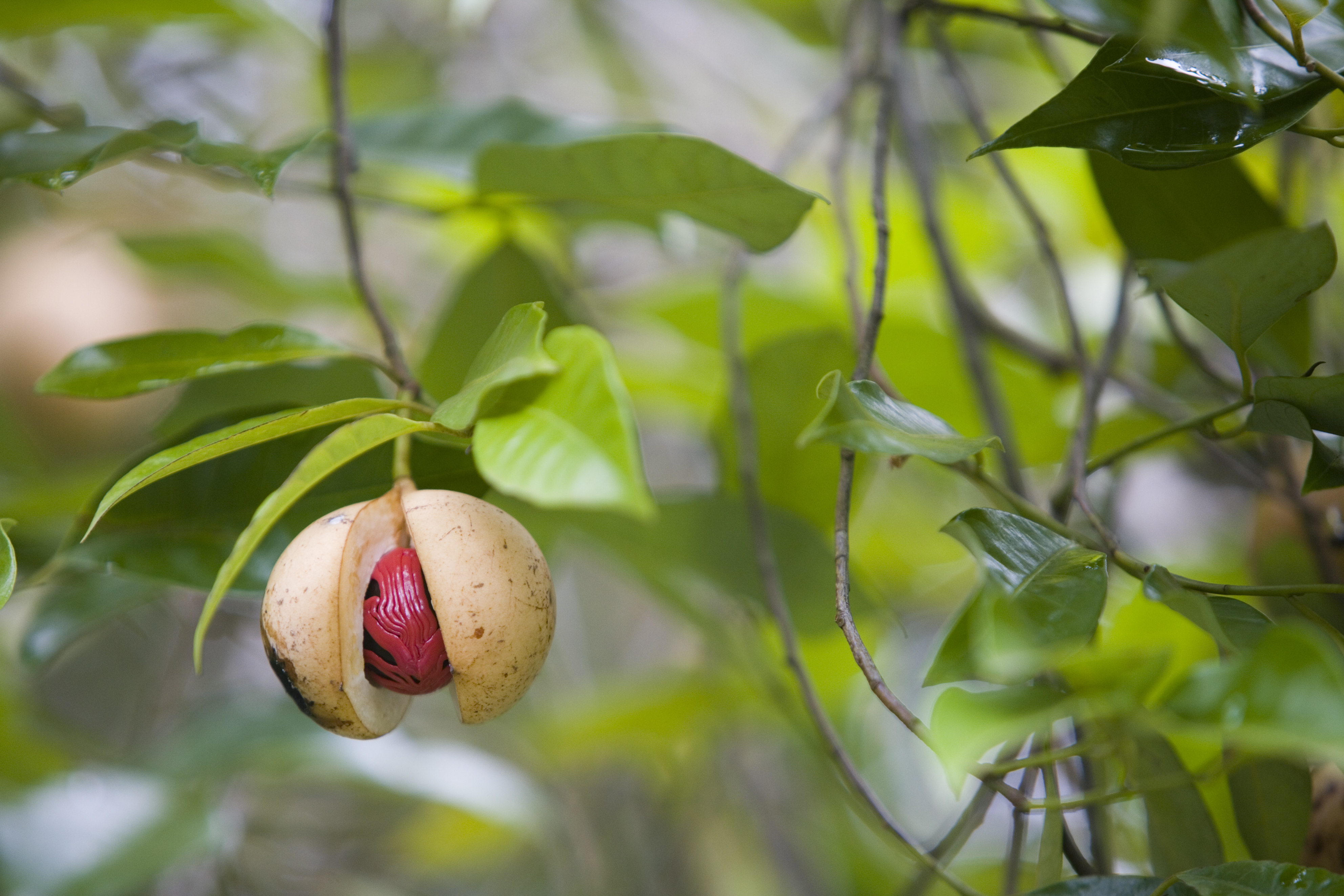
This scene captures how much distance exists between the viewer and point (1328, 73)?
1.19 feet

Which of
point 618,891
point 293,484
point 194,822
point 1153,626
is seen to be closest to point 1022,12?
point 1153,626

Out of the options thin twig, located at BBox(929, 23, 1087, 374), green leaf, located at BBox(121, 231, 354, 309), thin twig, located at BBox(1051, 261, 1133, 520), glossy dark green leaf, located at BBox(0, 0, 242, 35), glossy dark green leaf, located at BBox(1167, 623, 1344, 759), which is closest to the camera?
glossy dark green leaf, located at BBox(1167, 623, 1344, 759)

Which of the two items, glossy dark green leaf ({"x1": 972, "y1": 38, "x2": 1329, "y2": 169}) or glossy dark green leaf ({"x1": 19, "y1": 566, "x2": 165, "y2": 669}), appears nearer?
glossy dark green leaf ({"x1": 972, "y1": 38, "x2": 1329, "y2": 169})

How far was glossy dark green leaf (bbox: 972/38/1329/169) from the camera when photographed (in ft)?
1.22

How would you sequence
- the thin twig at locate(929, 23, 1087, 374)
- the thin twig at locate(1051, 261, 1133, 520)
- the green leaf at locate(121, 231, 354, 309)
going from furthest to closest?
the green leaf at locate(121, 231, 354, 309), the thin twig at locate(929, 23, 1087, 374), the thin twig at locate(1051, 261, 1133, 520)

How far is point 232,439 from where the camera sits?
0.33 meters

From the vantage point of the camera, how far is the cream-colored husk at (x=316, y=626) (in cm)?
35

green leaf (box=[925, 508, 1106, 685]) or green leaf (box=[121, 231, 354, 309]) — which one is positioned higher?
green leaf (box=[925, 508, 1106, 685])

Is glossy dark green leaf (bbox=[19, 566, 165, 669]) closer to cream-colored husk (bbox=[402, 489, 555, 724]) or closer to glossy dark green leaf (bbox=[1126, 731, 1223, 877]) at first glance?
cream-colored husk (bbox=[402, 489, 555, 724])

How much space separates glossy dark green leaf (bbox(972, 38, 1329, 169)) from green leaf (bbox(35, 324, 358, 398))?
0.32m

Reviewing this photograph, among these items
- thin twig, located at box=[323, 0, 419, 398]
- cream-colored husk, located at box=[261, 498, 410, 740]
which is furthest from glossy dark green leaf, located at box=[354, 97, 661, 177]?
cream-colored husk, located at box=[261, 498, 410, 740]

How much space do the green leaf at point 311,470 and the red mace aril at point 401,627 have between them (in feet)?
0.19

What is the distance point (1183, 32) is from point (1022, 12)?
1.26 feet

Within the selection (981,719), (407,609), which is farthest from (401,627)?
(981,719)
